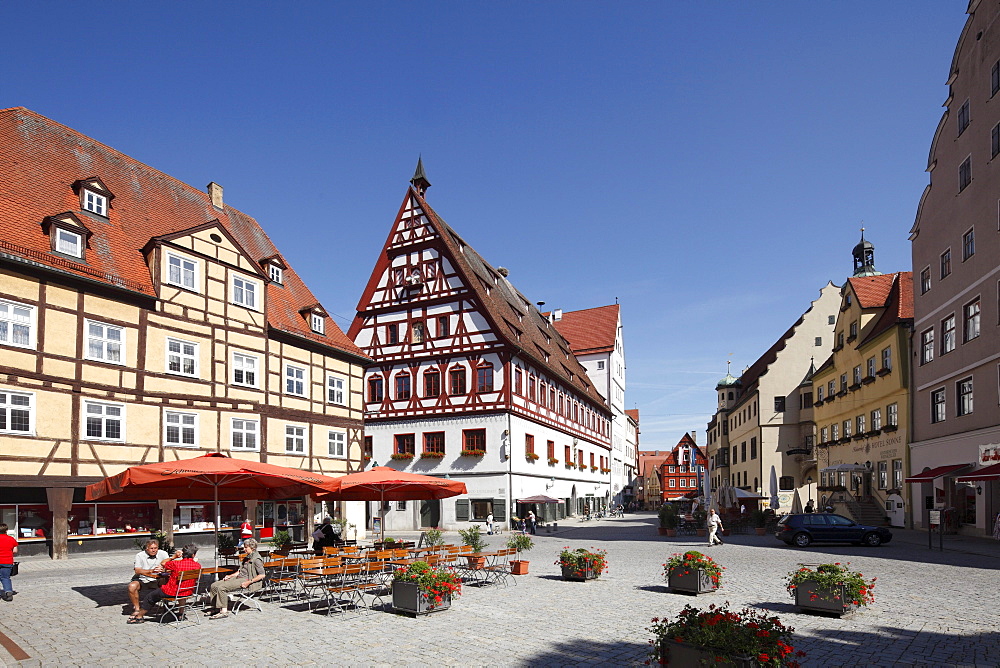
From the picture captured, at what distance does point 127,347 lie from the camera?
25547 millimetres

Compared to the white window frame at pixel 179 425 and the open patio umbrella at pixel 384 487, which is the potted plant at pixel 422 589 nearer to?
the open patio umbrella at pixel 384 487

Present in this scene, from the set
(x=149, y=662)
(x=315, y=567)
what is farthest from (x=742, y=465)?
(x=149, y=662)

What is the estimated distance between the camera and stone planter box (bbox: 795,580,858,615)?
12.4 meters

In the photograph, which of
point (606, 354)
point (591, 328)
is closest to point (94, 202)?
point (606, 354)

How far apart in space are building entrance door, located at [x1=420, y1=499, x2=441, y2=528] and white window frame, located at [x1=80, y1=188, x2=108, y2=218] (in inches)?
883

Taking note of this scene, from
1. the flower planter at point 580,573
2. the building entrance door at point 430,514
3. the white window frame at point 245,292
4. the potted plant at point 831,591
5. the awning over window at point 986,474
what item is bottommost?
the building entrance door at point 430,514

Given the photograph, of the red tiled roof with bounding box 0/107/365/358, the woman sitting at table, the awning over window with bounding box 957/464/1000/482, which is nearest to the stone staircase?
the awning over window with bounding box 957/464/1000/482

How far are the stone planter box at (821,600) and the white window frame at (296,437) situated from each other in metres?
23.8

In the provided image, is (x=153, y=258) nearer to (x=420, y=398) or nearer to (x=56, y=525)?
(x=56, y=525)

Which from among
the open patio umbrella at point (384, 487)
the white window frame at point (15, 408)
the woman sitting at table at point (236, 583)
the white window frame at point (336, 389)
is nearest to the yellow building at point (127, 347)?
the white window frame at point (15, 408)

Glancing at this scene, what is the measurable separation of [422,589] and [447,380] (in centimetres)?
3046

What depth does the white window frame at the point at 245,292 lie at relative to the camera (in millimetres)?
30203

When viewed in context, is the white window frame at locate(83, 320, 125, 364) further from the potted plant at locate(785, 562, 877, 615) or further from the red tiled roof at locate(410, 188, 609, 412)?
the potted plant at locate(785, 562, 877, 615)

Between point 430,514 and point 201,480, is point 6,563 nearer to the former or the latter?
point 201,480
